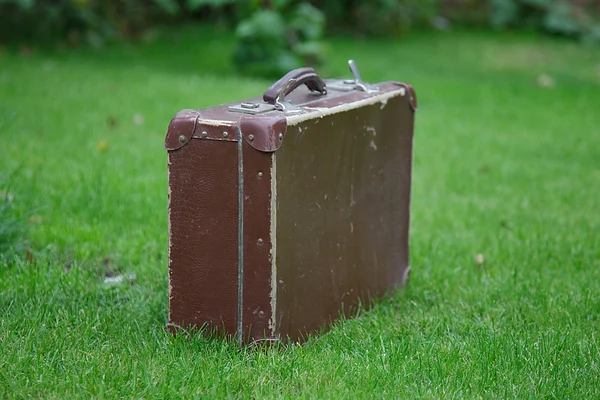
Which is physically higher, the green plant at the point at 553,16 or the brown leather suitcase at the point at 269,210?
the green plant at the point at 553,16

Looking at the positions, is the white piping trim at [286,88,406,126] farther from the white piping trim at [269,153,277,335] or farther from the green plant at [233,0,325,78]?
the green plant at [233,0,325,78]

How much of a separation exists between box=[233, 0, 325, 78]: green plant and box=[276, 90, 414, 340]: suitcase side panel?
4.38 meters

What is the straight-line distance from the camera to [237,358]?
2438mm

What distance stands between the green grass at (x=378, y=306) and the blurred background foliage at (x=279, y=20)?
1.79ft

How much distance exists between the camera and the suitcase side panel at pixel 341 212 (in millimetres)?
2549

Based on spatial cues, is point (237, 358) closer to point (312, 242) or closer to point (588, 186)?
point (312, 242)

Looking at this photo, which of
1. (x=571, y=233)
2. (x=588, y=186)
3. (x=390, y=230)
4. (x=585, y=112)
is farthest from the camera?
(x=585, y=112)

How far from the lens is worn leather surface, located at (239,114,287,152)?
7.82ft

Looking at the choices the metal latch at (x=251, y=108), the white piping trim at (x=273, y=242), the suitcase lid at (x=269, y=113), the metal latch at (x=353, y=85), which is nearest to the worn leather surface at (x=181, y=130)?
the suitcase lid at (x=269, y=113)

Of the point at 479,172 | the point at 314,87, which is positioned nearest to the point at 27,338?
the point at 314,87

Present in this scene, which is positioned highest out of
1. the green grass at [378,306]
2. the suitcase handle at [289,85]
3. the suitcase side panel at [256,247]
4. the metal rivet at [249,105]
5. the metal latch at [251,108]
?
the suitcase handle at [289,85]

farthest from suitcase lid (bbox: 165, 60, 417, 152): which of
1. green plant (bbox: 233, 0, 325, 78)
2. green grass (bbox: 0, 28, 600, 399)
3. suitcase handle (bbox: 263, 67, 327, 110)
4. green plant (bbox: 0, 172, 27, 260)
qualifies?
green plant (bbox: 233, 0, 325, 78)

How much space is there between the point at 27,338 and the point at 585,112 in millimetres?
5506

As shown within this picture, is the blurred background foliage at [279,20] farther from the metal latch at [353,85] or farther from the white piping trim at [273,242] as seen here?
the white piping trim at [273,242]
